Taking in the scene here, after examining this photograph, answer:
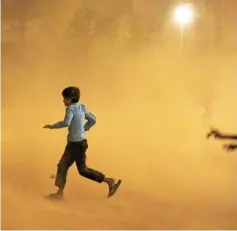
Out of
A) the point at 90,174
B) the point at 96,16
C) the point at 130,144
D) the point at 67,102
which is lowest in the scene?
the point at 90,174

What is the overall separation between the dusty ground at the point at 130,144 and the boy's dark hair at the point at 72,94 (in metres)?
0.02

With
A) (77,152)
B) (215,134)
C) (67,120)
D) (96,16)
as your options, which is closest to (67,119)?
(67,120)

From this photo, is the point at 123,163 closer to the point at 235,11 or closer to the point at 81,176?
the point at 81,176

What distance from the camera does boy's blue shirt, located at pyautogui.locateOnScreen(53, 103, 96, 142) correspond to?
59.9 inches

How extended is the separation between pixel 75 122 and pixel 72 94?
0.10m

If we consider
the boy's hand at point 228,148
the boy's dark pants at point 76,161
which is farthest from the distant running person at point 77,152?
the boy's hand at point 228,148

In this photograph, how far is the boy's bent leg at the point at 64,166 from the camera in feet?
5.00

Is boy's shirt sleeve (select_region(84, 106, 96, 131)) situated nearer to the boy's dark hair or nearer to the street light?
the boy's dark hair

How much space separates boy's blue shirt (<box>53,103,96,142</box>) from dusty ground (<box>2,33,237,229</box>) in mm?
29

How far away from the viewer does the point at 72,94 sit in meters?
1.54

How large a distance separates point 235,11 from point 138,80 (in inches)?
17.0

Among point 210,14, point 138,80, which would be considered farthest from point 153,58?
point 210,14

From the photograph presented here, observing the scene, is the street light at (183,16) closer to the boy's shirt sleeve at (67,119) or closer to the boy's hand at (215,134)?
the boy's hand at (215,134)

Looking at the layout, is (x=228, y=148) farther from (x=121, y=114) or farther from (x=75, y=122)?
(x=75, y=122)
